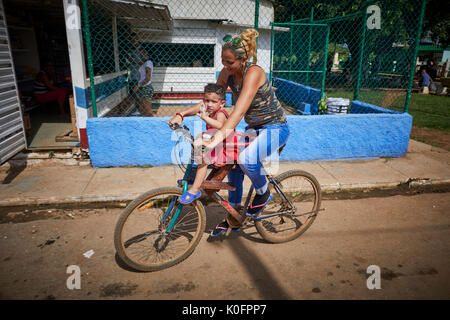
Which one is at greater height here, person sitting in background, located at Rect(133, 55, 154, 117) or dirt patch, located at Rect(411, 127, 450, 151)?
person sitting in background, located at Rect(133, 55, 154, 117)

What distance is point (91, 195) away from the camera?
4.20m

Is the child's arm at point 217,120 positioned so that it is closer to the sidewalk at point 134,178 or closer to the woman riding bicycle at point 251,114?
the woman riding bicycle at point 251,114

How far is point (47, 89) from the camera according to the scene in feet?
26.5

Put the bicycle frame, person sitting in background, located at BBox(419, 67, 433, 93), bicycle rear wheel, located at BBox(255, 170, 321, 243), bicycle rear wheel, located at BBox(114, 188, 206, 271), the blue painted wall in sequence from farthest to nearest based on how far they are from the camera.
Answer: person sitting in background, located at BBox(419, 67, 433, 93) → the blue painted wall → bicycle rear wheel, located at BBox(255, 170, 321, 243) → the bicycle frame → bicycle rear wheel, located at BBox(114, 188, 206, 271)

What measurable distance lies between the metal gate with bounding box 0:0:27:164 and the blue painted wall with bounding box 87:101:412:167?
1.24m

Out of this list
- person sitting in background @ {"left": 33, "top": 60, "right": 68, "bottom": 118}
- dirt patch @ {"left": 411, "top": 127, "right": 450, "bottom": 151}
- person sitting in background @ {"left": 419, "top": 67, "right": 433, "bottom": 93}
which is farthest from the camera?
person sitting in background @ {"left": 419, "top": 67, "right": 433, "bottom": 93}

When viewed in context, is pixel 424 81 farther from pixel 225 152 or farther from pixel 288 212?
pixel 225 152

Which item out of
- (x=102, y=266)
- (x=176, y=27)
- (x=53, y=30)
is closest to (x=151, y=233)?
(x=102, y=266)

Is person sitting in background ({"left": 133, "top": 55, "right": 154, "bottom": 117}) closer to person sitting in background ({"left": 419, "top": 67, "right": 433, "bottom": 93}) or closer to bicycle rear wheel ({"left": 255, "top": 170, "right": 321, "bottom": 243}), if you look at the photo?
bicycle rear wheel ({"left": 255, "top": 170, "right": 321, "bottom": 243})

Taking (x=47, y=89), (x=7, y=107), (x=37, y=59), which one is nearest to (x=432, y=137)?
(x=7, y=107)

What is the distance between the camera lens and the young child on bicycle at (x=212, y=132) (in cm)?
242

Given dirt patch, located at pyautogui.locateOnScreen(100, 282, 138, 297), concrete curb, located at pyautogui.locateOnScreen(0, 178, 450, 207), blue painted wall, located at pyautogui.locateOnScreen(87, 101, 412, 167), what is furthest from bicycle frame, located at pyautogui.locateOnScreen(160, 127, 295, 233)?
blue painted wall, located at pyautogui.locateOnScreen(87, 101, 412, 167)

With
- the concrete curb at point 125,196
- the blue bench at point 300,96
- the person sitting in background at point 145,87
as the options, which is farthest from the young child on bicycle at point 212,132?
the blue bench at point 300,96

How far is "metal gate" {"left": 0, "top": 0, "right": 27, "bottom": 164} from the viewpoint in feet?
15.3
